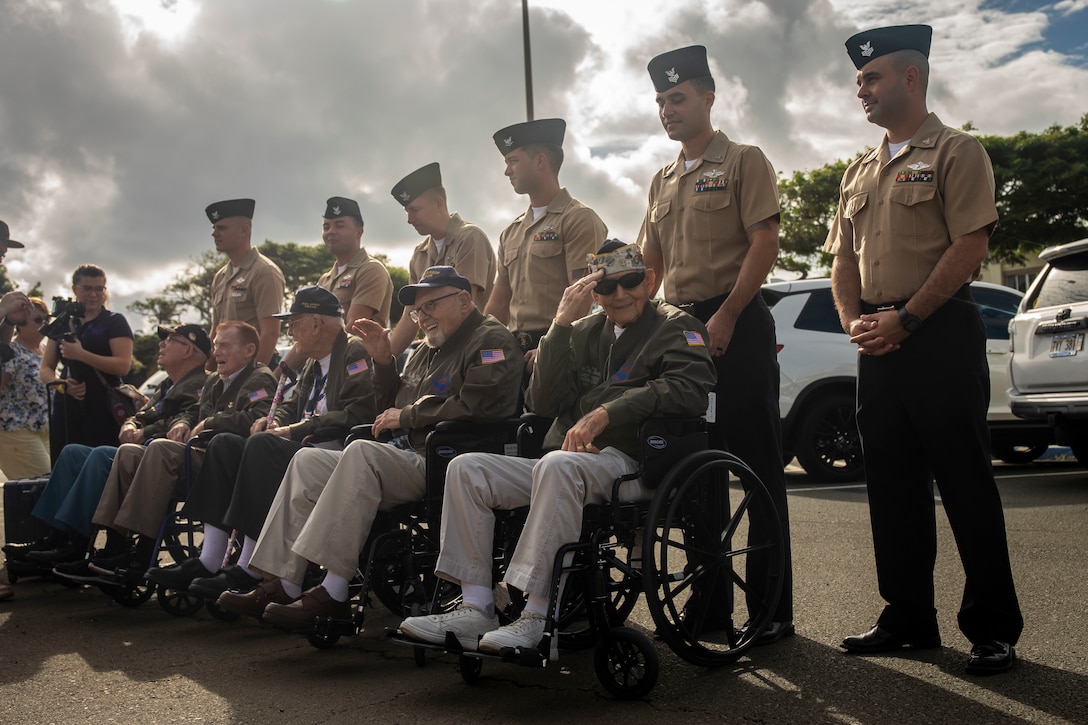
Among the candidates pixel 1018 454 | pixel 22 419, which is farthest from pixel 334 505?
pixel 1018 454

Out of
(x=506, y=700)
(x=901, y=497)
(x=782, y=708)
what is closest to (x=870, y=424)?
(x=901, y=497)

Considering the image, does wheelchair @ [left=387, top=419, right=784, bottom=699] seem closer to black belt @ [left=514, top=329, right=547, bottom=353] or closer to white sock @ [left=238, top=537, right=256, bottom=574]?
white sock @ [left=238, top=537, right=256, bottom=574]

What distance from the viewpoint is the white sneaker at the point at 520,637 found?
3359 millimetres

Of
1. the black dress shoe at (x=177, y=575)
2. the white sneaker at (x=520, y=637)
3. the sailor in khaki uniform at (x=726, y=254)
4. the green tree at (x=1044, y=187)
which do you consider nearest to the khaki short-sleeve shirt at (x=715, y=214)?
the sailor in khaki uniform at (x=726, y=254)

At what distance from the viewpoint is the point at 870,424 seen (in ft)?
13.4

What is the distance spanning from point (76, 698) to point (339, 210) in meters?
3.88

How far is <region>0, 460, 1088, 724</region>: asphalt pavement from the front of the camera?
336cm

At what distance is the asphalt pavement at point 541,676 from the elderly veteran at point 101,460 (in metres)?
0.50

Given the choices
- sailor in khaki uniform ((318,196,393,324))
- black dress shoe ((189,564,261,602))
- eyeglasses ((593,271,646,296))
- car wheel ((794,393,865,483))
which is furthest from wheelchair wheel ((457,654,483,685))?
car wheel ((794,393,865,483))

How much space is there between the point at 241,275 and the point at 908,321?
4.97 metres

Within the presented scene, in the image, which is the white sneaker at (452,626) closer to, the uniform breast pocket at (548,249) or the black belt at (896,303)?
the black belt at (896,303)

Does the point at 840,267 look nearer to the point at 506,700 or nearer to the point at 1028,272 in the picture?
the point at 506,700

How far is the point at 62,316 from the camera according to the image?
718cm

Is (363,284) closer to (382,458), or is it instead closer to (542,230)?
(542,230)
